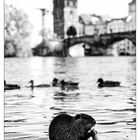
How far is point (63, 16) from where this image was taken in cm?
313

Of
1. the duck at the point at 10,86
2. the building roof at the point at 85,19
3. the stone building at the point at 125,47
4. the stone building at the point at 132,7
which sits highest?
the stone building at the point at 132,7

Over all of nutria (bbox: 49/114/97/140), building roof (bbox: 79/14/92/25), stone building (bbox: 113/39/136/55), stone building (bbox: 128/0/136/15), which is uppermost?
stone building (bbox: 128/0/136/15)

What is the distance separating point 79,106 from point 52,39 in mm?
583

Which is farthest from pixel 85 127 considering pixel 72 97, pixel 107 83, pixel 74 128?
pixel 107 83

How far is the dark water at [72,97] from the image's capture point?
2670 mm

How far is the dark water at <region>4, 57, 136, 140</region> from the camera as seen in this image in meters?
2.67

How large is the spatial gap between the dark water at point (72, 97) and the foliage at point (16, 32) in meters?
0.08

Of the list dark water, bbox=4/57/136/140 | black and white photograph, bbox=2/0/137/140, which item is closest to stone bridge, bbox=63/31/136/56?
black and white photograph, bbox=2/0/137/140

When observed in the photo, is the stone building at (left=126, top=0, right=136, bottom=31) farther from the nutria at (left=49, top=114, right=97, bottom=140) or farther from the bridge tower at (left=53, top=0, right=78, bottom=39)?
the nutria at (left=49, top=114, right=97, bottom=140)

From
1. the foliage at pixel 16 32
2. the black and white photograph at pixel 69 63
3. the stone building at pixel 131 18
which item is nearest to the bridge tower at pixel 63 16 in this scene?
the black and white photograph at pixel 69 63

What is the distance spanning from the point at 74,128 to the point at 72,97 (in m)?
0.80

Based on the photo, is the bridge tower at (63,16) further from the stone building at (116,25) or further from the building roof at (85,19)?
the stone building at (116,25)

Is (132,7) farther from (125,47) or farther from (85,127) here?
(85,127)

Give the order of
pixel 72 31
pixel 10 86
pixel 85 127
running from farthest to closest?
pixel 72 31 → pixel 10 86 → pixel 85 127
